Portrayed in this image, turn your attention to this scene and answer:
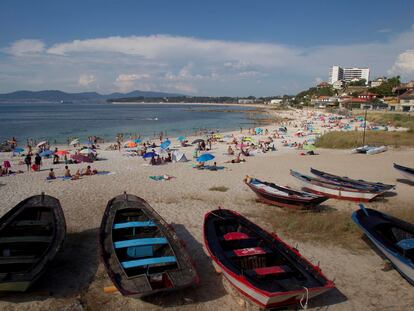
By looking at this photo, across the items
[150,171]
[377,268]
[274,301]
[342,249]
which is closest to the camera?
[274,301]

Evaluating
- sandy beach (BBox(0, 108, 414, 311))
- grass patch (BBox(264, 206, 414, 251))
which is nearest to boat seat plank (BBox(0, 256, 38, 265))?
sandy beach (BBox(0, 108, 414, 311))

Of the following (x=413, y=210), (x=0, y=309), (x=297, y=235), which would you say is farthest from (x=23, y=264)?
(x=413, y=210)

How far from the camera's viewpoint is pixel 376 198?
14023mm

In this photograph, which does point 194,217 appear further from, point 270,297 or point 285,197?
point 270,297

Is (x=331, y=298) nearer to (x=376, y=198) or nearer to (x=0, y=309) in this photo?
(x=0, y=309)

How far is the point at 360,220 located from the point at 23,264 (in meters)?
8.36

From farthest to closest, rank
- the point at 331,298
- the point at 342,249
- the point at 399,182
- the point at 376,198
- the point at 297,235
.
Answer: the point at 399,182 < the point at 376,198 < the point at 297,235 < the point at 342,249 < the point at 331,298

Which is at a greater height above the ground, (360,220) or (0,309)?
(360,220)

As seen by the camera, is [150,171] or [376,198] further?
[150,171]

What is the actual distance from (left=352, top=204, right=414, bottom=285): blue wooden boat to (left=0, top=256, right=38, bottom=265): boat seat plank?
771 cm

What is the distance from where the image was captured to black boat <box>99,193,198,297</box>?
21.2 feet

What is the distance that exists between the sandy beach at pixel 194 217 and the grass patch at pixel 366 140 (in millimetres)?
2709

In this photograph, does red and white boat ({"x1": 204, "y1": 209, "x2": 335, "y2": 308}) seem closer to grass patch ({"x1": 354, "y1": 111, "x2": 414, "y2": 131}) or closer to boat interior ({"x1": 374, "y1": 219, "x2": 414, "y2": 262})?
boat interior ({"x1": 374, "y1": 219, "x2": 414, "y2": 262})

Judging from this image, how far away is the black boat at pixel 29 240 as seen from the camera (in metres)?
6.45
